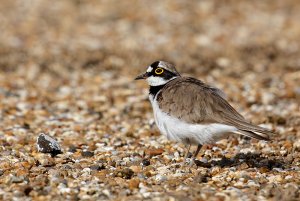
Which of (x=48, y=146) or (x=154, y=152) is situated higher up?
(x=48, y=146)

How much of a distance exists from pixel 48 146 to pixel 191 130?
1.88m

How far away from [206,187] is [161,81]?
1909 millimetres

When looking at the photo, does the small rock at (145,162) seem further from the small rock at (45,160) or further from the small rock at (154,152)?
the small rock at (45,160)

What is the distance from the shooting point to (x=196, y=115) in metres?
6.47

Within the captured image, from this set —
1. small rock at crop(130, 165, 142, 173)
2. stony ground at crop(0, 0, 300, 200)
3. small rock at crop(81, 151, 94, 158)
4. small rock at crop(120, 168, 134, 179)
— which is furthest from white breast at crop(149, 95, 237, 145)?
small rock at crop(81, 151, 94, 158)

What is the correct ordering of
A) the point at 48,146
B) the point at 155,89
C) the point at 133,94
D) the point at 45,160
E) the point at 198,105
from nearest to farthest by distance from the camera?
1. the point at 198,105
2. the point at 45,160
3. the point at 48,146
4. the point at 155,89
5. the point at 133,94

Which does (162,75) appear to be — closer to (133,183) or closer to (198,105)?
(198,105)

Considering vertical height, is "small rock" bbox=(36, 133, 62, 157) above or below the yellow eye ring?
below

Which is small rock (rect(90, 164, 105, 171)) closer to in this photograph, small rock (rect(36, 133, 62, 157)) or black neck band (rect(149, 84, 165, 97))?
small rock (rect(36, 133, 62, 157))

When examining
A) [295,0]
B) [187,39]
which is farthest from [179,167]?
[295,0]

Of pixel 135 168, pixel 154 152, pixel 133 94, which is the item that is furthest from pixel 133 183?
pixel 133 94

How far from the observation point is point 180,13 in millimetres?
15312

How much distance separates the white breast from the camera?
633cm

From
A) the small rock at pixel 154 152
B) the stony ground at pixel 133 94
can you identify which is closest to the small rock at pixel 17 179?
the stony ground at pixel 133 94
